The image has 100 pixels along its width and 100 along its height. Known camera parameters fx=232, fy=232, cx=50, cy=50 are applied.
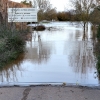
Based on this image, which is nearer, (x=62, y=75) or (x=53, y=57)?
(x=62, y=75)

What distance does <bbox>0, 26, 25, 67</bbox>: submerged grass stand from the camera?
862 cm

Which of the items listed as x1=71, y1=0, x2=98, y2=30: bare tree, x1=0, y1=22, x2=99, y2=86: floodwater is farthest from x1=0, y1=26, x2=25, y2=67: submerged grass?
x1=71, y1=0, x2=98, y2=30: bare tree

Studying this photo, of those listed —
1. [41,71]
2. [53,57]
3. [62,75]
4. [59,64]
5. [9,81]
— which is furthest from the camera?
[53,57]

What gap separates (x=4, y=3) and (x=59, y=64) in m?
8.28

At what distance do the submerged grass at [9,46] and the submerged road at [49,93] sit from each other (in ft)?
8.89

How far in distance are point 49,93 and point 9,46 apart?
4.78 metres

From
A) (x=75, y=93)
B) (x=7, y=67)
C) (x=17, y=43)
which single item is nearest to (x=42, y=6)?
(x=17, y=43)

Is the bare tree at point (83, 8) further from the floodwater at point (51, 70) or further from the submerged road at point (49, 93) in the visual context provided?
the submerged road at point (49, 93)

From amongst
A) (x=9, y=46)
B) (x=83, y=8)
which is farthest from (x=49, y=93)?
(x=83, y=8)

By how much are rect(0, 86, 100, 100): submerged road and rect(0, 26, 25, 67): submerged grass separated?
2.71 meters

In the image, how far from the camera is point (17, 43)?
33.3 feet

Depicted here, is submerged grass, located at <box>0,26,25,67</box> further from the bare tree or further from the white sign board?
the bare tree

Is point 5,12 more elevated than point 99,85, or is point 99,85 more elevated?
point 5,12

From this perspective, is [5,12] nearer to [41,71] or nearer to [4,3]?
[4,3]
